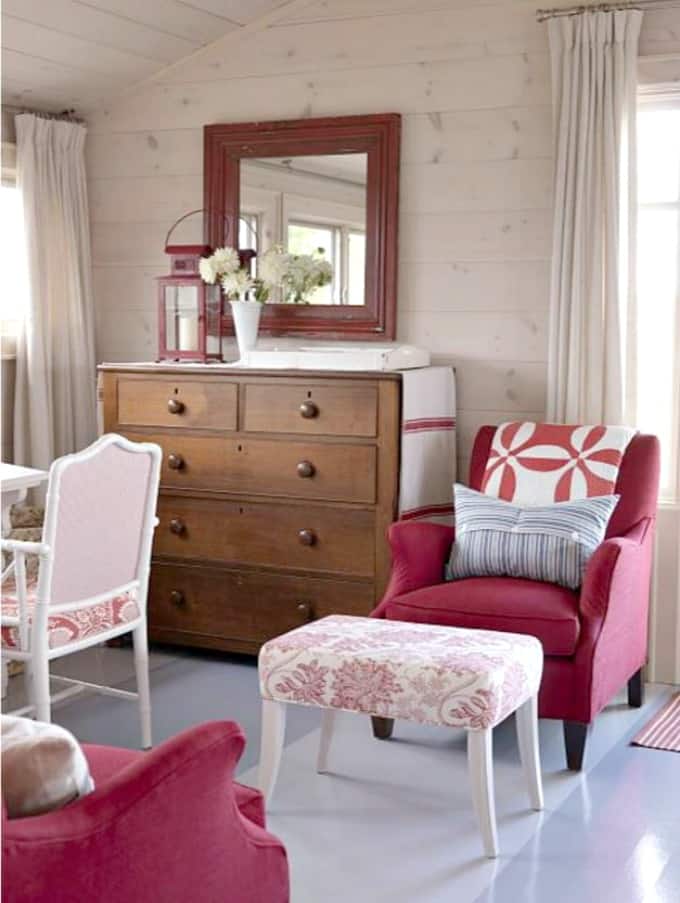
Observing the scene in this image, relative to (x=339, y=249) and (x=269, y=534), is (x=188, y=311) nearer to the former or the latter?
(x=339, y=249)

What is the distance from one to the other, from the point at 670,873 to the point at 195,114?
3.53 m

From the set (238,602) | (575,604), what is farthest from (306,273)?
(575,604)

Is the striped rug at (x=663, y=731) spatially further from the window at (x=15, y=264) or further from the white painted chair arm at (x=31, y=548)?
the window at (x=15, y=264)

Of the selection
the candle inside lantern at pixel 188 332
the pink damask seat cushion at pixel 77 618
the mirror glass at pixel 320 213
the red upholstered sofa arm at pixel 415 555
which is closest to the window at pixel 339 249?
the mirror glass at pixel 320 213

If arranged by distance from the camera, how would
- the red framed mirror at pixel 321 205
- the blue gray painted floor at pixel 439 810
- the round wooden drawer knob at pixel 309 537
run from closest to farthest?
1. the blue gray painted floor at pixel 439 810
2. the round wooden drawer knob at pixel 309 537
3. the red framed mirror at pixel 321 205

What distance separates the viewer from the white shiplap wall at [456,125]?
4660 millimetres

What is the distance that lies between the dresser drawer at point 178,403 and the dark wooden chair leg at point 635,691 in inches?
65.3

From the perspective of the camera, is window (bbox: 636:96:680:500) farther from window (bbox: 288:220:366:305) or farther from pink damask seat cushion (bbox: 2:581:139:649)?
pink damask seat cushion (bbox: 2:581:139:649)

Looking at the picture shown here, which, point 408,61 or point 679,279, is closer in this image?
point 679,279

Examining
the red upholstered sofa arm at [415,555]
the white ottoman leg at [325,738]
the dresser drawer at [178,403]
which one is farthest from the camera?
the dresser drawer at [178,403]

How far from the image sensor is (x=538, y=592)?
3.80 metres

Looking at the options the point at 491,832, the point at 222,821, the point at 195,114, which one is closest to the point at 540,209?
the point at 195,114

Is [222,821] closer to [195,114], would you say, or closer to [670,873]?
[670,873]

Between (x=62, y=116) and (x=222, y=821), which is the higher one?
(x=62, y=116)
